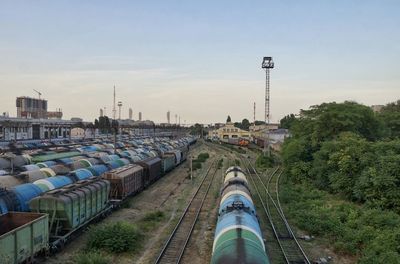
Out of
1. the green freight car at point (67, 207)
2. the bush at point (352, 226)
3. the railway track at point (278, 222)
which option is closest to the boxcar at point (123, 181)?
the green freight car at point (67, 207)

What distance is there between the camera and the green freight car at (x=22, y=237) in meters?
13.5

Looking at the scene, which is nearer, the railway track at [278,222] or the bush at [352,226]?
the bush at [352,226]

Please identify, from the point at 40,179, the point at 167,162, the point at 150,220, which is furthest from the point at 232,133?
the point at 40,179

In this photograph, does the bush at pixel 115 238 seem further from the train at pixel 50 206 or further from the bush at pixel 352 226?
the bush at pixel 352 226

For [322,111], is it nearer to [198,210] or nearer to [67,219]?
[198,210]

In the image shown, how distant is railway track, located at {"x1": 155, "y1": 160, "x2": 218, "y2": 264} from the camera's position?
58.2 ft

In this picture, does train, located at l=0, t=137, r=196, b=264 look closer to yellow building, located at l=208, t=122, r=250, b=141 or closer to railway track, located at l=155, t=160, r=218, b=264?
railway track, located at l=155, t=160, r=218, b=264

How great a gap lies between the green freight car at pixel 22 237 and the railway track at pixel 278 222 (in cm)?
1071

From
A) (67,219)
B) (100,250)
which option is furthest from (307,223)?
(67,219)

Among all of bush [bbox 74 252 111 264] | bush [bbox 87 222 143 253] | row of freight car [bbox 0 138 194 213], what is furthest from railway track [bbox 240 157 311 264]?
row of freight car [bbox 0 138 194 213]

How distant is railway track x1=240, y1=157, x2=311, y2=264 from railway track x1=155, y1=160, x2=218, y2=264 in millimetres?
4876

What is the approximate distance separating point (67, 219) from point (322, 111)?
33302 millimetres

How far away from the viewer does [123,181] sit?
91.6 ft

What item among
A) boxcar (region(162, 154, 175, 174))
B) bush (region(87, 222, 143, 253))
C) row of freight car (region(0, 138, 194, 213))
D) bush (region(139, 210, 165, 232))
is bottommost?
bush (region(139, 210, 165, 232))
